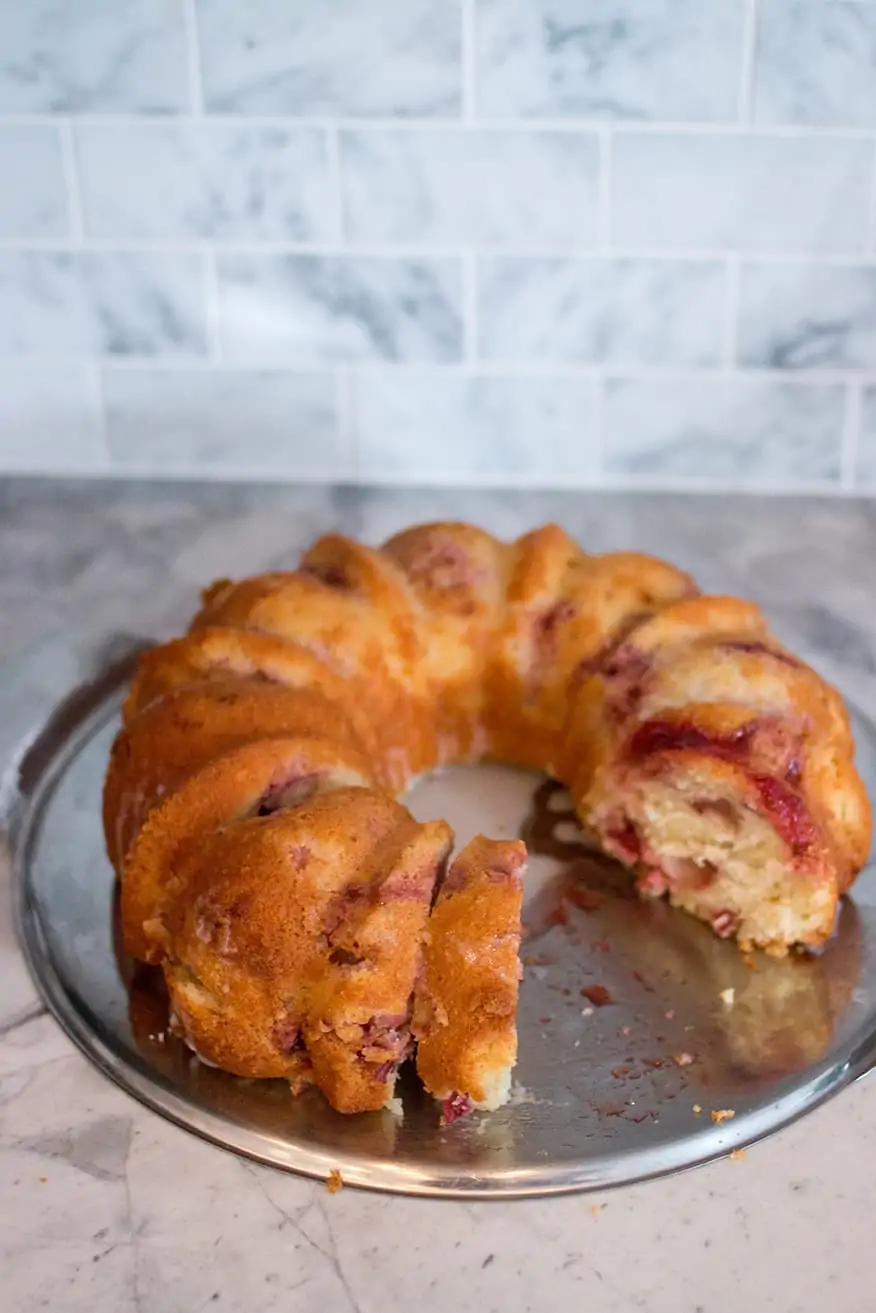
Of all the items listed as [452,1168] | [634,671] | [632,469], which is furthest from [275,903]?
[632,469]

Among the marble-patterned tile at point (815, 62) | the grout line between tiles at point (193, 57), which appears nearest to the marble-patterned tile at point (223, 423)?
the grout line between tiles at point (193, 57)

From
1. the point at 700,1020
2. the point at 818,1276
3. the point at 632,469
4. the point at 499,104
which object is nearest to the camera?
the point at 818,1276

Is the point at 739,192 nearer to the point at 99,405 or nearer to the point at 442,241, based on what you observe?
the point at 442,241

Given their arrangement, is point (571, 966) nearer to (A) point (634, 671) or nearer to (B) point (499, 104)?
(A) point (634, 671)

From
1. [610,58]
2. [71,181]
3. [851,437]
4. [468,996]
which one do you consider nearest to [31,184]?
[71,181]

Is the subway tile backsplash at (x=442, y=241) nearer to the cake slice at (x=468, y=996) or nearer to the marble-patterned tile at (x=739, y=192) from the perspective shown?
the marble-patterned tile at (x=739, y=192)

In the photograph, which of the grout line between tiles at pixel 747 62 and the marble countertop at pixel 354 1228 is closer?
the marble countertop at pixel 354 1228
